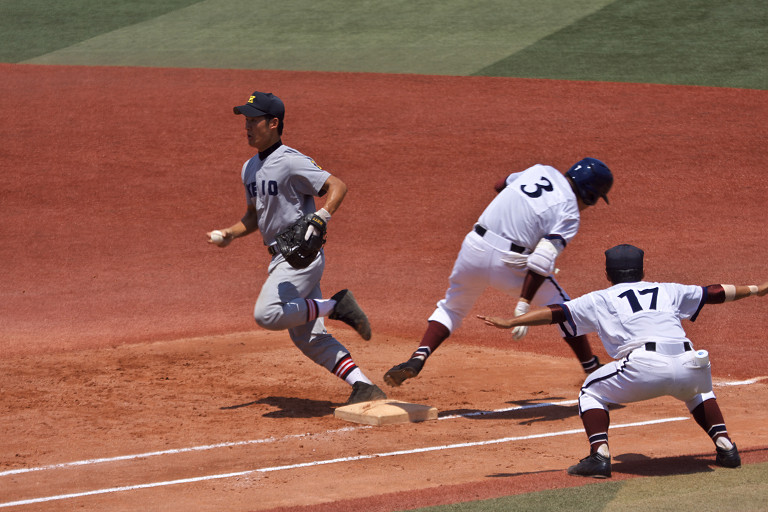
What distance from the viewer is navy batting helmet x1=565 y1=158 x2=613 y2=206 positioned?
6602 mm

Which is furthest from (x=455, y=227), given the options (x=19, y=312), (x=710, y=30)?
(x=710, y=30)

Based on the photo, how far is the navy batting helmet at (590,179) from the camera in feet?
21.7

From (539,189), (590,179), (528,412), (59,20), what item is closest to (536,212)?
(539,189)

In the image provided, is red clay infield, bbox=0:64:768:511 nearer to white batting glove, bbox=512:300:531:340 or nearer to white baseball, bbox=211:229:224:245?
white batting glove, bbox=512:300:531:340

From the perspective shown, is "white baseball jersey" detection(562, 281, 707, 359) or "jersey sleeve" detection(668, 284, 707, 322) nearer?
"white baseball jersey" detection(562, 281, 707, 359)

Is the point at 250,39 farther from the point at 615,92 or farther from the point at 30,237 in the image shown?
the point at 30,237

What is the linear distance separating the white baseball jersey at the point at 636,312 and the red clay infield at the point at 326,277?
2.27 ft

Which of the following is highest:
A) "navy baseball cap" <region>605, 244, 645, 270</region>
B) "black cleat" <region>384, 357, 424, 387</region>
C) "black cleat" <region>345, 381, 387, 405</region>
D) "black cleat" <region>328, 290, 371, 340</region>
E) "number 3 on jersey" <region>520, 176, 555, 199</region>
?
"number 3 on jersey" <region>520, 176, 555, 199</region>

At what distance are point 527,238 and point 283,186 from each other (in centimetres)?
163

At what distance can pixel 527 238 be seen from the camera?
Result: 21.5ft

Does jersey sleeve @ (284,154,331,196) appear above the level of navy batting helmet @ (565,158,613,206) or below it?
above

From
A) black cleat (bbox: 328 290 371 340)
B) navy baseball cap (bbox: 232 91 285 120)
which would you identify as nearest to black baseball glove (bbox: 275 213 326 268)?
black cleat (bbox: 328 290 371 340)

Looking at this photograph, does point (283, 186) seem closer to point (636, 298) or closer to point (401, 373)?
point (401, 373)

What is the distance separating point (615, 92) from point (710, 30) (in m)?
4.41
